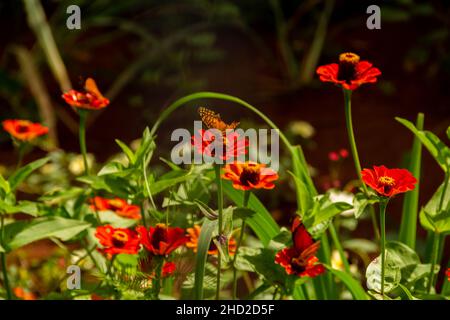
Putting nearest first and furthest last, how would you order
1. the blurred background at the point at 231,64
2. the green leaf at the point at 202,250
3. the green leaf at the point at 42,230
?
the green leaf at the point at 202,250 → the green leaf at the point at 42,230 → the blurred background at the point at 231,64

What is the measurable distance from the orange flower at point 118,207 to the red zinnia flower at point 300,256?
0.75 feet

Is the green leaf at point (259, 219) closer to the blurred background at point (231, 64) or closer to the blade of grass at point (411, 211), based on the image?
the blade of grass at point (411, 211)

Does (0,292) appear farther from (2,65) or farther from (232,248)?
(2,65)

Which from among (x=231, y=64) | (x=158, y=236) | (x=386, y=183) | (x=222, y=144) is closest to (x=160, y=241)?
(x=158, y=236)

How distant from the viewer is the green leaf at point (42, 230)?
0.75m

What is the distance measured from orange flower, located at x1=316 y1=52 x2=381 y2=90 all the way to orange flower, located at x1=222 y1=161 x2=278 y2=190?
11cm

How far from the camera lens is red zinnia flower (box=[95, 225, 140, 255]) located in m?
0.71

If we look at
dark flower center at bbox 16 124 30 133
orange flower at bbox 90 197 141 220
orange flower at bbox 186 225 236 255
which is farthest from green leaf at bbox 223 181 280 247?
dark flower center at bbox 16 124 30 133

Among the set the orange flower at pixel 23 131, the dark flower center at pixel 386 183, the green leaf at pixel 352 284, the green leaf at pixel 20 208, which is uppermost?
the orange flower at pixel 23 131

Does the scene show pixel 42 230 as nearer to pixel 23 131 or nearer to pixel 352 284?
pixel 23 131

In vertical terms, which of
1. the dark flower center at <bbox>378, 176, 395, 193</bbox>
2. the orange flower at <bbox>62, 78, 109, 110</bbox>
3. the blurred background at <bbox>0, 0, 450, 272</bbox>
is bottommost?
the dark flower center at <bbox>378, 176, 395, 193</bbox>

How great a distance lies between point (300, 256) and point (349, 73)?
0.18 m

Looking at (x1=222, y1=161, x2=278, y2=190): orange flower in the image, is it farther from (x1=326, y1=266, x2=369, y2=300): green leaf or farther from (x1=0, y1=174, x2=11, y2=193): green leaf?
(x1=0, y1=174, x2=11, y2=193): green leaf

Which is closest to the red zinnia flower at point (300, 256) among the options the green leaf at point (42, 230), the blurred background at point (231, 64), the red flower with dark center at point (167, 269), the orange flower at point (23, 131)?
the red flower with dark center at point (167, 269)
